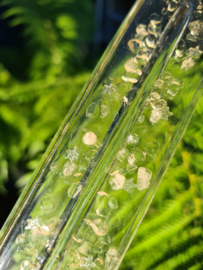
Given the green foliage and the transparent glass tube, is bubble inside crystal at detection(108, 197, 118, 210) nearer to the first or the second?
the transparent glass tube

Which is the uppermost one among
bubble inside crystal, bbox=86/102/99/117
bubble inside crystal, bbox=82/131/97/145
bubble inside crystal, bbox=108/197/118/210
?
bubble inside crystal, bbox=86/102/99/117

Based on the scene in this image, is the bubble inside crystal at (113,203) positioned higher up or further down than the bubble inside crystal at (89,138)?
further down

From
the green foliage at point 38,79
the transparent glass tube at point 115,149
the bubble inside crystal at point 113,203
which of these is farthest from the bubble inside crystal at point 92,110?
the green foliage at point 38,79

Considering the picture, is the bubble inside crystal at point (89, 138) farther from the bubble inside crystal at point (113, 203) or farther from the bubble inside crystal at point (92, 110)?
the bubble inside crystal at point (113, 203)

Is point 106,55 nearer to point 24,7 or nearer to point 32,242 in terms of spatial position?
point 32,242

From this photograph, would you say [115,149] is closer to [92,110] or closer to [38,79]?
[92,110]

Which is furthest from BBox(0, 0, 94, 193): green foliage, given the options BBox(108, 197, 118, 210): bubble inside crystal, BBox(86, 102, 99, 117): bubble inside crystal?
BBox(108, 197, 118, 210): bubble inside crystal

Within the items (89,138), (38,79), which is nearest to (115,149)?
(89,138)

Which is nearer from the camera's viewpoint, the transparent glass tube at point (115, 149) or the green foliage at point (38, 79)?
the transparent glass tube at point (115, 149)
